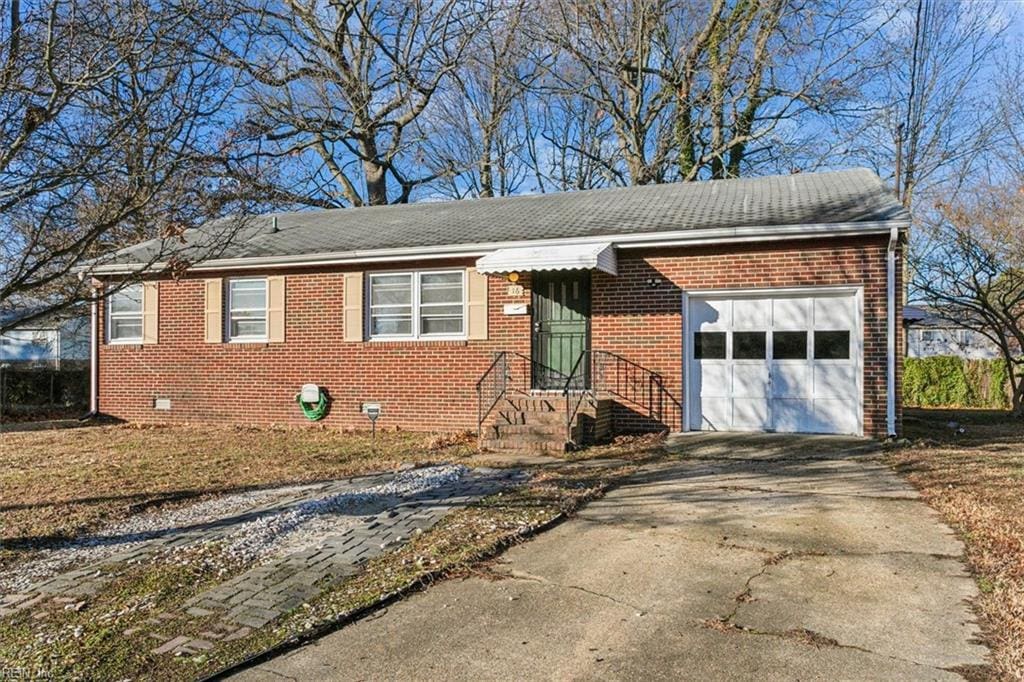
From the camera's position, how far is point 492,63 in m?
23.6

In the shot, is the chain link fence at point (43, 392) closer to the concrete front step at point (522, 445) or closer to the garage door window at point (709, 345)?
the concrete front step at point (522, 445)

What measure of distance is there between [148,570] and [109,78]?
11.1ft

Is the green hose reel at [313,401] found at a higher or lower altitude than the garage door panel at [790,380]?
lower

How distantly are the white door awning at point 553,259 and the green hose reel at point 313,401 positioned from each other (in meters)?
4.08

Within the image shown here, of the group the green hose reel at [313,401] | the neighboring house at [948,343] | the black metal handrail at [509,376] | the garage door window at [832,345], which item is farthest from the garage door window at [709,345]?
the neighboring house at [948,343]

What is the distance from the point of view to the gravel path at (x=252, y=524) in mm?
5684

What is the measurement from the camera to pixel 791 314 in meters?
11.3

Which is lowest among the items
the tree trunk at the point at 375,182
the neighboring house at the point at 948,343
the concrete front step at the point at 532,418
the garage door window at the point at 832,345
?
the concrete front step at the point at 532,418

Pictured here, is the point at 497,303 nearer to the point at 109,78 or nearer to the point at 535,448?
the point at 535,448

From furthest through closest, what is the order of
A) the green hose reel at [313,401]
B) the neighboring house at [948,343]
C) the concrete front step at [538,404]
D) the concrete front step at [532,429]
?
the neighboring house at [948,343], the green hose reel at [313,401], the concrete front step at [538,404], the concrete front step at [532,429]

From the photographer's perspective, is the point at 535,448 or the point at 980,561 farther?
the point at 535,448

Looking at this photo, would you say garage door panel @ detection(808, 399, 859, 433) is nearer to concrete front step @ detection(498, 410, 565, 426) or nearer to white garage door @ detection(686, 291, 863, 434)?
white garage door @ detection(686, 291, 863, 434)

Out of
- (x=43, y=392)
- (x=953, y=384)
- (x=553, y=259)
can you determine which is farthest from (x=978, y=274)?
(x=43, y=392)

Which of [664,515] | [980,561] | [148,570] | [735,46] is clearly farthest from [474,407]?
[735,46]
